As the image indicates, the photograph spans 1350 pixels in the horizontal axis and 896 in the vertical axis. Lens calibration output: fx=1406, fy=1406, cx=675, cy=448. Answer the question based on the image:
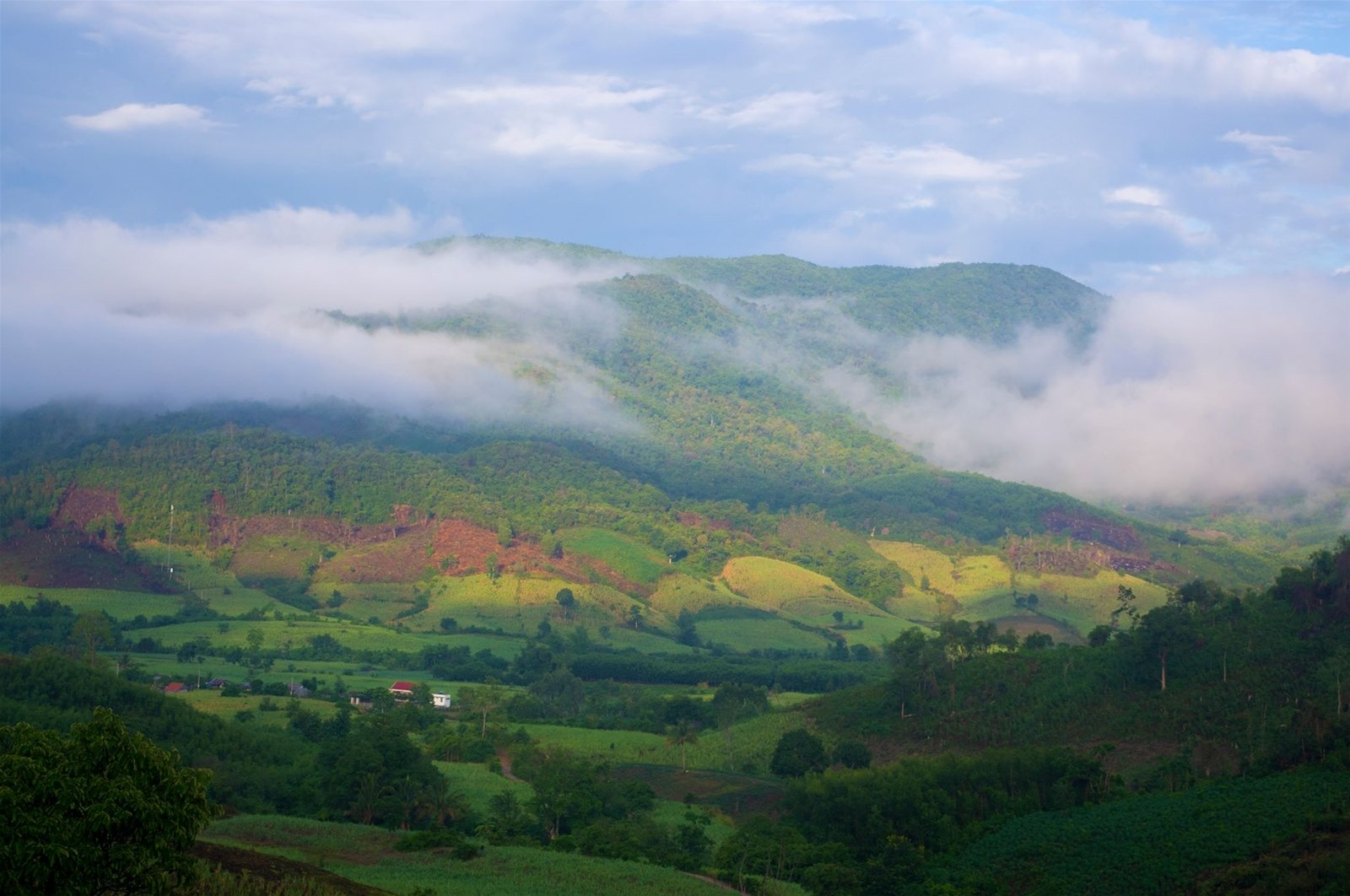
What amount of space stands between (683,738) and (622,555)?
324ft

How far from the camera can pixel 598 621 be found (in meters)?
169

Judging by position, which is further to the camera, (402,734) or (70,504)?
(70,504)

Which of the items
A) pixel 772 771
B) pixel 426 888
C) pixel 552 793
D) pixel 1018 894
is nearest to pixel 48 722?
pixel 552 793

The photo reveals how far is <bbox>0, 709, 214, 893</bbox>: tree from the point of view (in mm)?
31656

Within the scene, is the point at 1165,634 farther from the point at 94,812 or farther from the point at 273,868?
the point at 94,812

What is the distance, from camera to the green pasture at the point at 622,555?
188m

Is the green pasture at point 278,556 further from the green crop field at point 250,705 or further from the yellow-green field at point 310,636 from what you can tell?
the green crop field at point 250,705

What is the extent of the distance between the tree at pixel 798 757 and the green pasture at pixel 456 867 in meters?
24.8

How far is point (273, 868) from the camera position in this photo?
48.5 m

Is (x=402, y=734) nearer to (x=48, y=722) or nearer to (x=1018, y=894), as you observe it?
(x=48, y=722)

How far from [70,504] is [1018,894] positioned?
16842 centimetres

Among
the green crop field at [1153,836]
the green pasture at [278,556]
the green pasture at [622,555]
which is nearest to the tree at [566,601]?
the green pasture at [622,555]

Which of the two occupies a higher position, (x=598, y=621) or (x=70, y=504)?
(x=70, y=504)

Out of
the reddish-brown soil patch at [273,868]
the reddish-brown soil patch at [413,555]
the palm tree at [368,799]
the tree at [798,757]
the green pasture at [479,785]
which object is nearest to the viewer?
the reddish-brown soil patch at [273,868]
